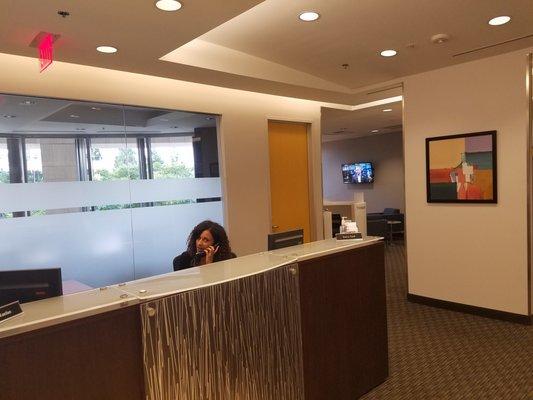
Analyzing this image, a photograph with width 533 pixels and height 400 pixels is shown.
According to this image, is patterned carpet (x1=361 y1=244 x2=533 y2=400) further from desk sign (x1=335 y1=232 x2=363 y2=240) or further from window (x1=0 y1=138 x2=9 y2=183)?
window (x1=0 y1=138 x2=9 y2=183)

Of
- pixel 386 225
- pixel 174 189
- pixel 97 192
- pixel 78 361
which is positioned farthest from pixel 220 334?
pixel 386 225

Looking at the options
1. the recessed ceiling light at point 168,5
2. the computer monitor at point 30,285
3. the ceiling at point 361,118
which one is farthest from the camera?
the ceiling at point 361,118

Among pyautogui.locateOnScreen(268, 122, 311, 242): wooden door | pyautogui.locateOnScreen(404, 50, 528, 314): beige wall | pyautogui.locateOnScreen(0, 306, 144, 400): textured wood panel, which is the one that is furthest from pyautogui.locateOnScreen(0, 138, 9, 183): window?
pyautogui.locateOnScreen(404, 50, 528, 314): beige wall

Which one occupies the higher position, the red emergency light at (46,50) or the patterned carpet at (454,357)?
the red emergency light at (46,50)

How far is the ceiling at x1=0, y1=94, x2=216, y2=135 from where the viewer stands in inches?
135

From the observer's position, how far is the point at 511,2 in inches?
119

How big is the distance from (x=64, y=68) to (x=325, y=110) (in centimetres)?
392

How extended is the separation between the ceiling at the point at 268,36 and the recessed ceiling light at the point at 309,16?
53 mm

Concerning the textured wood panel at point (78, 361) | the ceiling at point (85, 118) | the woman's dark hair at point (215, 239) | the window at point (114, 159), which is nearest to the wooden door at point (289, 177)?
the ceiling at point (85, 118)

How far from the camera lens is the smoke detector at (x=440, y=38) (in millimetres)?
3629

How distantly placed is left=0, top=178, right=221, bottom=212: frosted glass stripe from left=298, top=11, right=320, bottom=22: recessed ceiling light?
2.19 metres

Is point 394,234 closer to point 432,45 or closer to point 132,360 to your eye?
point 432,45

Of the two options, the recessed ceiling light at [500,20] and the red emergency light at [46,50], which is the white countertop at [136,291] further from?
the recessed ceiling light at [500,20]

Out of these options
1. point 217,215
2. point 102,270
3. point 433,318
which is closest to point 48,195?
point 102,270
